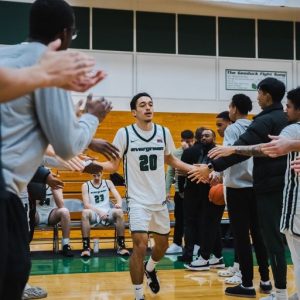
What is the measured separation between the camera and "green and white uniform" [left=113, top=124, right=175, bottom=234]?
555 centimetres

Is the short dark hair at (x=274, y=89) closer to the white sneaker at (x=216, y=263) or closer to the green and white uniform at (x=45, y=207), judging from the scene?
the white sneaker at (x=216, y=263)

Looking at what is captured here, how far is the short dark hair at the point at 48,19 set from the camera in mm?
2307

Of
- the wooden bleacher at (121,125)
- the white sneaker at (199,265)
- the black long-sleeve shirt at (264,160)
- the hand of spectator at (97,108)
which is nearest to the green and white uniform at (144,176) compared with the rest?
the black long-sleeve shirt at (264,160)

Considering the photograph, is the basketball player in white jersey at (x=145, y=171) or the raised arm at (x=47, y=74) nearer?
the raised arm at (x=47, y=74)

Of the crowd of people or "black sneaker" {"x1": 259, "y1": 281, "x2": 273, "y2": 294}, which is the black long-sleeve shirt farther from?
"black sneaker" {"x1": 259, "y1": 281, "x2": 273, "y2": 294}

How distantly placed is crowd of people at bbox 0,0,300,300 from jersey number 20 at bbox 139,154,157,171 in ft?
0.04

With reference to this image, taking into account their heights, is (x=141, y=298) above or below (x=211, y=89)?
below

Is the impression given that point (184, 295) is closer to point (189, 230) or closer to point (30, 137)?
point (189, 230)

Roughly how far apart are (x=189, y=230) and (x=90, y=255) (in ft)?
6.39

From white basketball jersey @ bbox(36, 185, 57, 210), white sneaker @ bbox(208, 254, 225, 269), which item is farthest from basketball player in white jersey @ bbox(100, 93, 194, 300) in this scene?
white basketball jersey @ bbox(36, 185, 57, 210)

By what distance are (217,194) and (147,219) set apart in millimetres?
1963

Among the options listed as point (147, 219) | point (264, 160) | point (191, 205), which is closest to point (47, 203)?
point (191, 205)

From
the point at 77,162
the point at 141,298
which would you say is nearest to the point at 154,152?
the point at 141,298

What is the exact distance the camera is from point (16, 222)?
216cm
